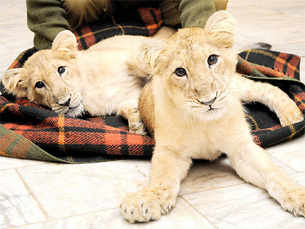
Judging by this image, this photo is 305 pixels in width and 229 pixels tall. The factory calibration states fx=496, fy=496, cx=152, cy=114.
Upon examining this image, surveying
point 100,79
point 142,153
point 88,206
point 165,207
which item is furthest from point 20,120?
point 165,207

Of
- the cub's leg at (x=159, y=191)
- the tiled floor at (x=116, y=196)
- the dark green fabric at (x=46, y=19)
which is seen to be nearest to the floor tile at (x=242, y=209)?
the tiled floor at (x=116, y=196)

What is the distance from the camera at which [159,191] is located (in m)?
1.91

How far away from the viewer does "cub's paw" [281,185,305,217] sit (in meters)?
1.79

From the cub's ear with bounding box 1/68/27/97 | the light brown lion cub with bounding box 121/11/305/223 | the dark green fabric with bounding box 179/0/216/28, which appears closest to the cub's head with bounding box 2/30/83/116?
the cub's ear with bounding box 1/68/27/97

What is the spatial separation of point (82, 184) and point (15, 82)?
3.31 ft

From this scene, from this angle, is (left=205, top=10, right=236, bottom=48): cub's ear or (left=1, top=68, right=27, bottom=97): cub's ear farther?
(left=1, top=68, right=27, bottom=97): cub's ear

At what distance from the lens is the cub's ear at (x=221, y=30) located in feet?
6.73

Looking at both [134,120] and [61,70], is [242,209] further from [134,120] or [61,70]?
[61,70]

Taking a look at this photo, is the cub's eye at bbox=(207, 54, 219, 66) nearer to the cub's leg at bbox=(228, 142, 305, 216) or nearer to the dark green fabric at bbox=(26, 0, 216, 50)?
the cub's leg at bbox=(228, 142, 305, 216)

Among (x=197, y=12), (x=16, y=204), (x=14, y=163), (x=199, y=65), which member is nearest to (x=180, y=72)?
(x=199, y=65)

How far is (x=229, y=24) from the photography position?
2.09 meters

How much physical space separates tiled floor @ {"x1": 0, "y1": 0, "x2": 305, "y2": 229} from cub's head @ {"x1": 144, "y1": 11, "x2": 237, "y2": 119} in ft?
1.12

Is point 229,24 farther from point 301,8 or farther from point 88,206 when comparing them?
point 301,8

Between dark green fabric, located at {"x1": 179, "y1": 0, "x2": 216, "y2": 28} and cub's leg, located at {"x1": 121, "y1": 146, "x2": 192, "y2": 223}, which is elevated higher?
dark green fabric, located at {"x1": 179, "y1": 0, "x2": 216, "y2": 28}
